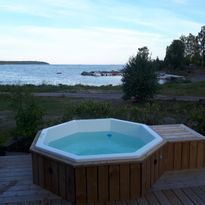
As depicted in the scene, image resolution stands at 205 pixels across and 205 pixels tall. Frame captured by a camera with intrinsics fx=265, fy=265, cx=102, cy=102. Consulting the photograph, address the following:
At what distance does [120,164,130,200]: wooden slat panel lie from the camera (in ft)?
10.6

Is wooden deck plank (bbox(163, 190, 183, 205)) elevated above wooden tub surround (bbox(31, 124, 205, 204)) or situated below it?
below

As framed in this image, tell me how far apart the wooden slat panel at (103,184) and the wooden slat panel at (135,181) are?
1.04 feet

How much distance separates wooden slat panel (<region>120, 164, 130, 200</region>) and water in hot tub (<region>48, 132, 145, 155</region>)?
214cm

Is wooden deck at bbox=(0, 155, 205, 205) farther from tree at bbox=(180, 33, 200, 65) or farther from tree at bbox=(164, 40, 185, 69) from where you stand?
tree at bbox=(180, 33, 200, 65)

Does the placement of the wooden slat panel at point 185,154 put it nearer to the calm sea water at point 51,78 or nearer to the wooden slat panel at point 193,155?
the wooden slat panel at point 193,155

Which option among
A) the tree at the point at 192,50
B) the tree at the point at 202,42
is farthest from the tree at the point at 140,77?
the tree at the point at 202,42

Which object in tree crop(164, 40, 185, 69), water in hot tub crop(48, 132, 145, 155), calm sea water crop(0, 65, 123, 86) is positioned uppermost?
tree crop(164, 40, 185, 69)

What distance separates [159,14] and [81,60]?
27.3 meters

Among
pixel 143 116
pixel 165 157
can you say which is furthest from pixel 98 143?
pixel 165 157

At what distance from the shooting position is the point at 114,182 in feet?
10.6

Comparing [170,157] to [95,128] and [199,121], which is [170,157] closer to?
[199,121]

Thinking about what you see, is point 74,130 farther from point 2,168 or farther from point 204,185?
point 204,185

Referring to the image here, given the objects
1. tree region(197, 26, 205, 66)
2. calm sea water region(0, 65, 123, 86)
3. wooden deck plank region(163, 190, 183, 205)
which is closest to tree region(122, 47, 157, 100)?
calm sea water region(0, 65, 123, 86)

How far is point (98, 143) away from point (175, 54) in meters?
52.9
